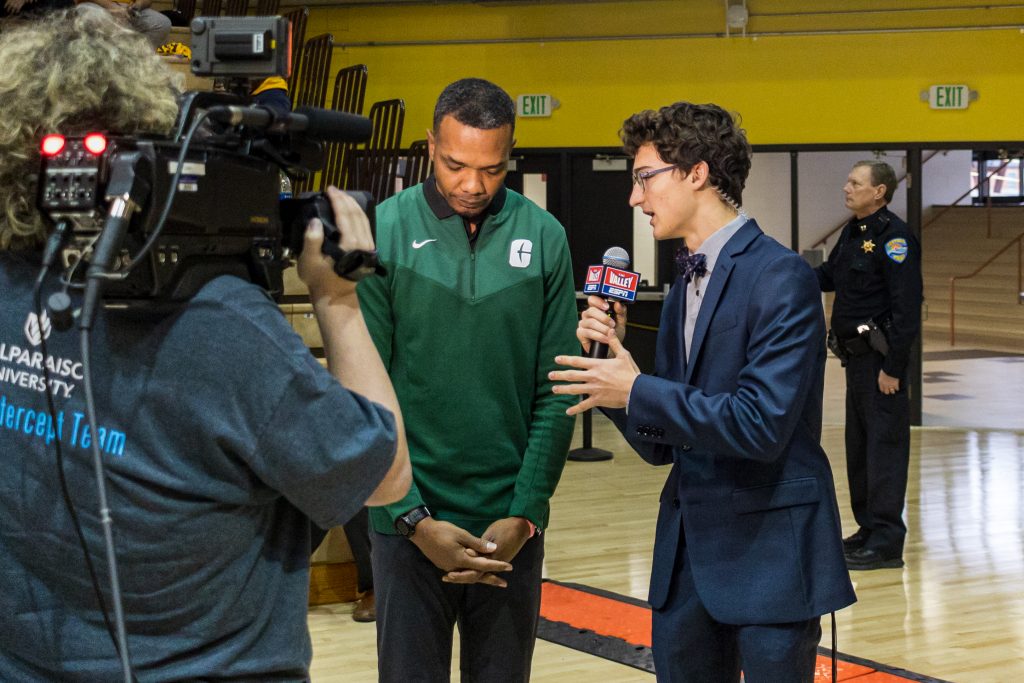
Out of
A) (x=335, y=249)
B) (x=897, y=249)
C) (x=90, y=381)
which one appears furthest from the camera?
(x=897, y=249)

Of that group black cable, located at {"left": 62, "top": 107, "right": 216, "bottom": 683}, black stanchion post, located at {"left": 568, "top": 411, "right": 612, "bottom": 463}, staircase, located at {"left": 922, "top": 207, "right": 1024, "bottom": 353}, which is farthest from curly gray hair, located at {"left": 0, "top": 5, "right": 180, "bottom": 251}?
staircase, located at {"left": 922, "top": 207, "right": 1024, "bottom": 353}

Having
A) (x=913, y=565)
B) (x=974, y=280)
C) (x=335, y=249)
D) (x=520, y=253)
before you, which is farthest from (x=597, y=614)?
(x=974, y=280)

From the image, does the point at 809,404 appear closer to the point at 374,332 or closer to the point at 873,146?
the point at 374,332

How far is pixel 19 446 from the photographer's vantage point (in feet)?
4.93

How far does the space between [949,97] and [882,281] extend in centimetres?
515

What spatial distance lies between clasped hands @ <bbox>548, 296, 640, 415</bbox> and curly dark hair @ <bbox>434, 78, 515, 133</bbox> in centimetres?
45

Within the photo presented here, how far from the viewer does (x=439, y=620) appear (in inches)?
105

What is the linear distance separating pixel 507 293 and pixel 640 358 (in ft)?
27.6

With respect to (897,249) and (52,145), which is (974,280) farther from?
(52,145)

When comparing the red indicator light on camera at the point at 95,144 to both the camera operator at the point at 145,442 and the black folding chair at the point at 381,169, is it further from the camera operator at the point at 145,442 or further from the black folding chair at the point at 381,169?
the black folding chair at the point at 381,169

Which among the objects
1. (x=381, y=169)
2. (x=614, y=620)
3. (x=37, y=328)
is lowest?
(x=614, y=620)

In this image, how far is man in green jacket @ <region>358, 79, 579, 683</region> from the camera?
2641 millimetres

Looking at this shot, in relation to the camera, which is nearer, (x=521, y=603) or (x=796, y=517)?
(x=796, y=517)

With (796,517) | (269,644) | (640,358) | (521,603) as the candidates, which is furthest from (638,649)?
(640,358)
